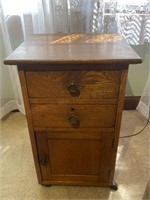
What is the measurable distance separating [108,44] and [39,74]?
342mm

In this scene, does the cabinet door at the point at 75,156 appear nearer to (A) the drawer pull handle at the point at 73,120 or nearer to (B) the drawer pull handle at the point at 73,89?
(A) the drawer pull handle at the point at 73,120

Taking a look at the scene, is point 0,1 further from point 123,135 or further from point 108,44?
point 123,135

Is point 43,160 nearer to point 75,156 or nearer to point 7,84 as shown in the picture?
point 75,156

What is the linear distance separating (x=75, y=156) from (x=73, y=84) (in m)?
0.41

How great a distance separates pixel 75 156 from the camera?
987mm

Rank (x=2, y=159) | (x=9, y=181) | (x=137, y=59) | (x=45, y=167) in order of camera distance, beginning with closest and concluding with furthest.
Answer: (x=137, y=59) < (x=45, y=167) < (x=9, y=181) < (x=2, y=159)

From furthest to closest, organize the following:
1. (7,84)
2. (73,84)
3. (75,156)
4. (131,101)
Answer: (131,101), (7,84), (75,156), (73,84)

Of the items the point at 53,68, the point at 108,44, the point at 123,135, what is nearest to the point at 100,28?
the point at 108,44

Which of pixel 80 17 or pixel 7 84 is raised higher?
pixel 80 17

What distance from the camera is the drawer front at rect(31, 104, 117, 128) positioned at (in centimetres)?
82

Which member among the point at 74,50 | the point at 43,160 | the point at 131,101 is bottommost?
the point at 131,101

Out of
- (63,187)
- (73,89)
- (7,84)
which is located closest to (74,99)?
(73,89)

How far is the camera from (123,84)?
0.76m

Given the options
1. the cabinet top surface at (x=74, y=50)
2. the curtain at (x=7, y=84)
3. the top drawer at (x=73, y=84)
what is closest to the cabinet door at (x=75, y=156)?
the top drawer at (x=73, y=84)
